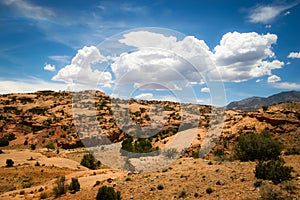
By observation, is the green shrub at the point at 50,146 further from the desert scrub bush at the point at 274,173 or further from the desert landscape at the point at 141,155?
the desert scrub bush at the point at 274,173

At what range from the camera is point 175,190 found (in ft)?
41.6

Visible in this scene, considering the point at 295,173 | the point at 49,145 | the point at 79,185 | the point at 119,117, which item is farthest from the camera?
the point at 119,117

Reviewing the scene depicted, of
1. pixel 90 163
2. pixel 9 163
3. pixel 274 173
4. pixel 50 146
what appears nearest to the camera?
pixel 274 173

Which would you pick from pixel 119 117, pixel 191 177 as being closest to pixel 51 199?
pixel 191 177

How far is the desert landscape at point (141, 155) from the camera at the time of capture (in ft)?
41.5

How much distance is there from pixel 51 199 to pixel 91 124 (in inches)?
1223

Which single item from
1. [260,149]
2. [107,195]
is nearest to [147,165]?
[107,195]

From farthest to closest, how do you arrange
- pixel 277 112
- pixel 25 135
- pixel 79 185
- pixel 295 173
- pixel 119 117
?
pixel 119 117 < pixel 25 135 < pixel 277 112 < pixel 79 185 < pixel 295 173

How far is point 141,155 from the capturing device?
27312mm

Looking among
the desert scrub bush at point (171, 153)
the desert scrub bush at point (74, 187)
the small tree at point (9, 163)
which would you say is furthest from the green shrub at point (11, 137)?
the desert scrub bush at point (74, 187)

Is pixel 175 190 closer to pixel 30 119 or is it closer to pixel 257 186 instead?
pixel 257 186

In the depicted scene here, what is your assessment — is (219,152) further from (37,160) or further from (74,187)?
(37,160)

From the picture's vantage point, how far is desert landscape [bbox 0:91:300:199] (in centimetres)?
1265

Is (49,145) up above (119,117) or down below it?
below
